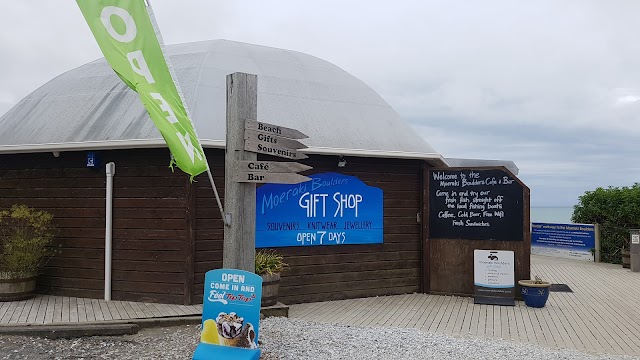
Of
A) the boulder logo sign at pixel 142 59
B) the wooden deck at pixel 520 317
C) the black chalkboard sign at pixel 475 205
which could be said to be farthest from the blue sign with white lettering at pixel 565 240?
the boulder logo sign at pixel 142 59

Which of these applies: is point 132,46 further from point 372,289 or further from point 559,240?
point 559,240

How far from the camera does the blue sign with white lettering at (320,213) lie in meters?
8.70

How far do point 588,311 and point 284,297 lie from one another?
15.7ft

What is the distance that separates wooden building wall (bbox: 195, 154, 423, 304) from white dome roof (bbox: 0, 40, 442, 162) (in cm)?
41

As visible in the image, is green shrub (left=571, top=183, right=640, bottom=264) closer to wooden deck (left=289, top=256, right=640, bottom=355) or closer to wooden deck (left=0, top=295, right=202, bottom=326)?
wooden deck (left=289, top=256, right=640, bottom=355)

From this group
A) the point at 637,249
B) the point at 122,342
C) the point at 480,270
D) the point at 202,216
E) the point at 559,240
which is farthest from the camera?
the point at 559,240

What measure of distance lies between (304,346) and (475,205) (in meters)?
4.74

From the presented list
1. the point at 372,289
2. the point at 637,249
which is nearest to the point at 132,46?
the point at 372,289

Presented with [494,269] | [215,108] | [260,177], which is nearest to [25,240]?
[215,108]

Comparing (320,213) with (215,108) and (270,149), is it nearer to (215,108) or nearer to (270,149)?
(215,108)

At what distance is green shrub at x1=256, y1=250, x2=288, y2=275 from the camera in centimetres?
772

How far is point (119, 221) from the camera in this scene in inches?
328

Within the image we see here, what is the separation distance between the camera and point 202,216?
8.08 meters

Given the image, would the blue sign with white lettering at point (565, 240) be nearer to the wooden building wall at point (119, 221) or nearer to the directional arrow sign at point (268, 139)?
the wooden building wall at point (119, 221)
